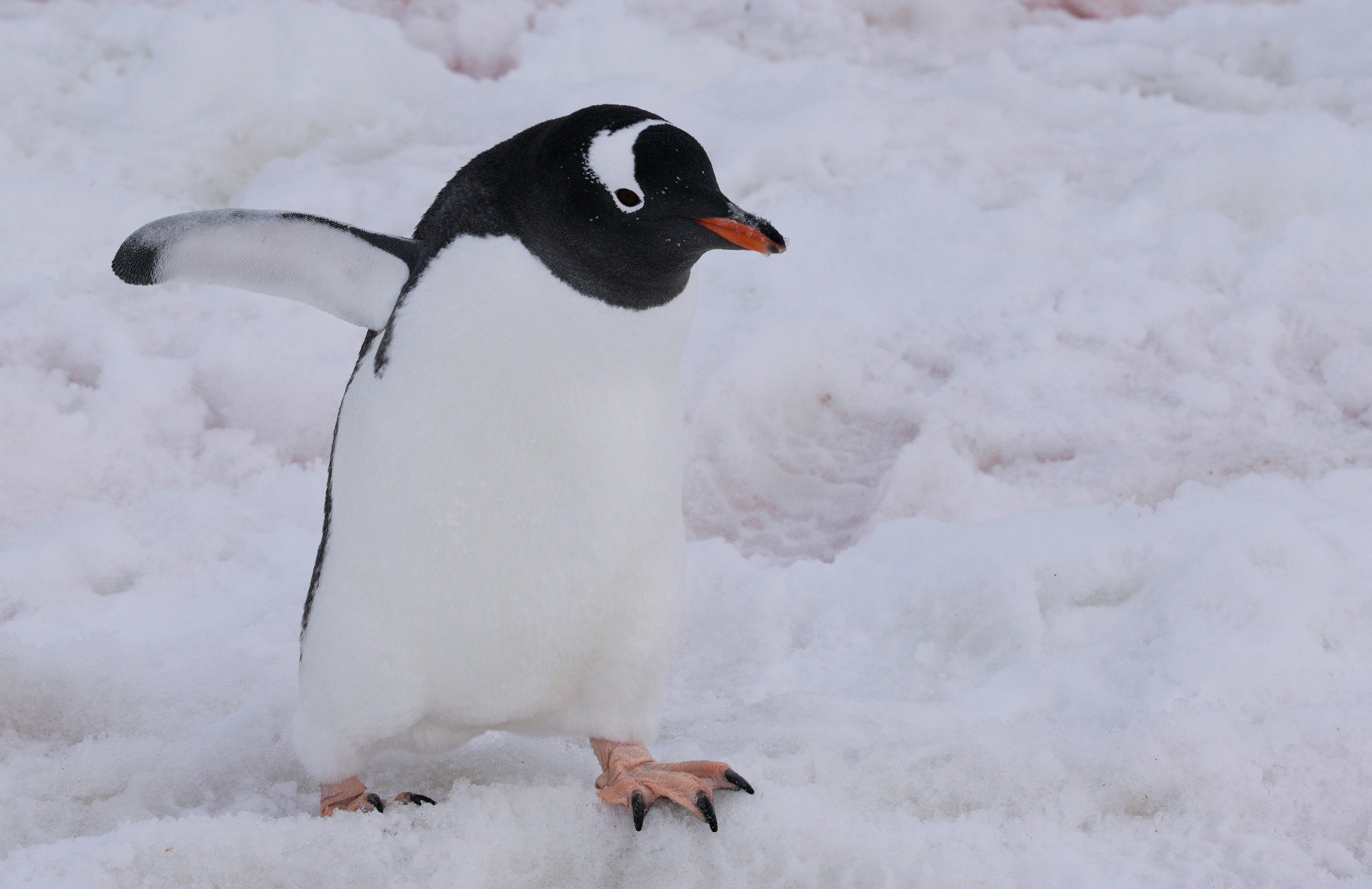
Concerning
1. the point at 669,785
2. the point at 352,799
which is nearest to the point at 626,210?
the point at 669,785

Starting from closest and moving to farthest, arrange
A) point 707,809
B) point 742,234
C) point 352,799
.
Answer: point 742,234 → point 707,809 → point 352,799

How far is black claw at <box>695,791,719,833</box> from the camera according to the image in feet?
4.50

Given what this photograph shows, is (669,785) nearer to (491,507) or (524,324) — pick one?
(491,507)

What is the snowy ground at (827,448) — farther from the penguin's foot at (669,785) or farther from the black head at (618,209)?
the black head at (618,209)

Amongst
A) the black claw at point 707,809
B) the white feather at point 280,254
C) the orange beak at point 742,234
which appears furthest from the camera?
the white feather at point 280,254

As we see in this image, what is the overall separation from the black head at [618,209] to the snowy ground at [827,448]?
0.62 meters

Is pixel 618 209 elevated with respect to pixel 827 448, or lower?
elevated

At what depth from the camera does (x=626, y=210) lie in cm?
129

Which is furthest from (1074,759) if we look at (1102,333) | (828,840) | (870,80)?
(870,80)

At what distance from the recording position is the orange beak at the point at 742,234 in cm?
127

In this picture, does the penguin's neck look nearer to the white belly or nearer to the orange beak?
the white belly

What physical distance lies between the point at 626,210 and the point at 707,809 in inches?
26.4

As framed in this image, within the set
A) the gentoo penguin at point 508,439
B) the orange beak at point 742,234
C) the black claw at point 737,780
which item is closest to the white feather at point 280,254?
the gentoo penguin at point 508,439

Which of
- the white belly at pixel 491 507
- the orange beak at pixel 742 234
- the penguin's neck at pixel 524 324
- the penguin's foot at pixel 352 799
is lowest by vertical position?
the penguin's foot at pixel 352 799
